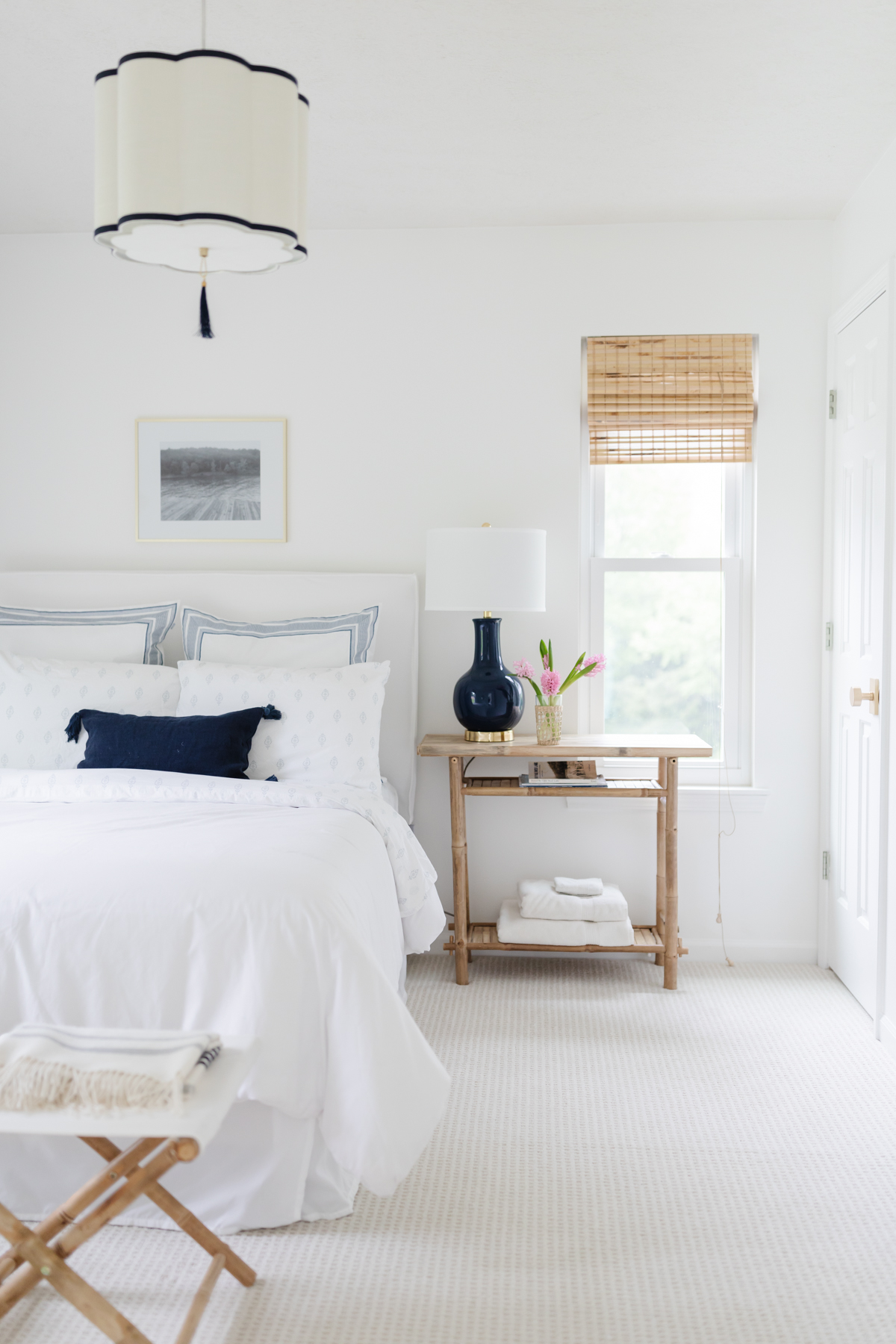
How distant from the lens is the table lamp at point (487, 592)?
3205 millimetres

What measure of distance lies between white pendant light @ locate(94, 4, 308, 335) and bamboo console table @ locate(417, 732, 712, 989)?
1.86 meters

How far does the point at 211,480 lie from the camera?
12.1ft

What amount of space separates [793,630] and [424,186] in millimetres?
2041

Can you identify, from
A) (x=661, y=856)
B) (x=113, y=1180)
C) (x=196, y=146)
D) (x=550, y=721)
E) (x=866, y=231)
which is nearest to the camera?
(x=113, y=1180)

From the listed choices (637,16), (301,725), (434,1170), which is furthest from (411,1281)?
(637,16)

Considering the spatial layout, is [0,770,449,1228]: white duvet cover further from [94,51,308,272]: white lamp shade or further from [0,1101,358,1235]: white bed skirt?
[94,51,308,272]: white lamp shade

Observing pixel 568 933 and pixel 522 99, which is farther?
pixel 568 933

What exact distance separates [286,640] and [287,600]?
0.94 feet

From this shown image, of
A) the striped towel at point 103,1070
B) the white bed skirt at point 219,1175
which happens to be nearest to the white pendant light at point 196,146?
the striped towel at point 103,1070

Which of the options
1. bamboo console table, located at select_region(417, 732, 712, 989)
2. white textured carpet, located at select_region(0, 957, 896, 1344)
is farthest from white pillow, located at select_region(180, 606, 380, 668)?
white textured carpet, located at select_region(0, 957, 896, 1344)

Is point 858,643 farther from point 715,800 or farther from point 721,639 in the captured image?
point 715,800

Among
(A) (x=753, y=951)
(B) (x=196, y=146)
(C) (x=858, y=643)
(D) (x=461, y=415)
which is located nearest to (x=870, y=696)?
(C) (x=858, y=643)

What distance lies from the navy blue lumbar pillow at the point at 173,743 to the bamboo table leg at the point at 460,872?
740 millimetres

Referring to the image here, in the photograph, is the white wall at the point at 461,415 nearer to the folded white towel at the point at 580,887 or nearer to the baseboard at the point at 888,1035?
the folded white towel at the point at 580,887
